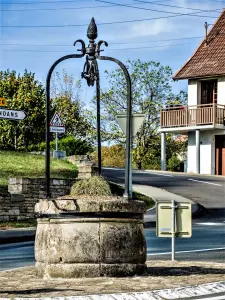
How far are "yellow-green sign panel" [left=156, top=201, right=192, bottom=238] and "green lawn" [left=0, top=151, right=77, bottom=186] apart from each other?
1435cm

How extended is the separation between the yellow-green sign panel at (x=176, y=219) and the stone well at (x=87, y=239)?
2.63 meters

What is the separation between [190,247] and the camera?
1811 cm

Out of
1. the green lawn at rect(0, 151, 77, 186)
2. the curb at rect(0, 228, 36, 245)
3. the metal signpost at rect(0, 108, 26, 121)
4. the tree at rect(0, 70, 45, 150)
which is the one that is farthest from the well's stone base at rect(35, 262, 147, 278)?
the tree at rect(0, 70, 45, 150)

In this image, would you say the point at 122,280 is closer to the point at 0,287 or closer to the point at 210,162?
the point at 0,287

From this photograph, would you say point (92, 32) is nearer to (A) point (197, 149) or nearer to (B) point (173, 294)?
(B) point (173, 294)

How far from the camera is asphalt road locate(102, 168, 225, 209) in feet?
111

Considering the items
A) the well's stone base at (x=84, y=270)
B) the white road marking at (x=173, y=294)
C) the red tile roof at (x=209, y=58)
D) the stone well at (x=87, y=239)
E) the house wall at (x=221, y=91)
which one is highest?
the red tile roof at (x=209, y=58)

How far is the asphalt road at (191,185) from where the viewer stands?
33859 mm

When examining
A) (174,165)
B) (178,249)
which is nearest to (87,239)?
(178,249)

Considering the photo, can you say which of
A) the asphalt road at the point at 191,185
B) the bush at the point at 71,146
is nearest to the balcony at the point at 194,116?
the asphalt road at the point at 191,185

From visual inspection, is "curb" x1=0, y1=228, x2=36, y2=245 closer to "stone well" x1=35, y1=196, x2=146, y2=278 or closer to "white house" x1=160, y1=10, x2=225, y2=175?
"stone well" x1=35, y1=196, x2=146, y2=278

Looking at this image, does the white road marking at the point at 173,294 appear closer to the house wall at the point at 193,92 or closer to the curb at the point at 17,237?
the curb at the point at 17,237

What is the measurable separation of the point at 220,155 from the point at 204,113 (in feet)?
8.91

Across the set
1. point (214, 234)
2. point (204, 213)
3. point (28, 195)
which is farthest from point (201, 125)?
point (214, 234)
